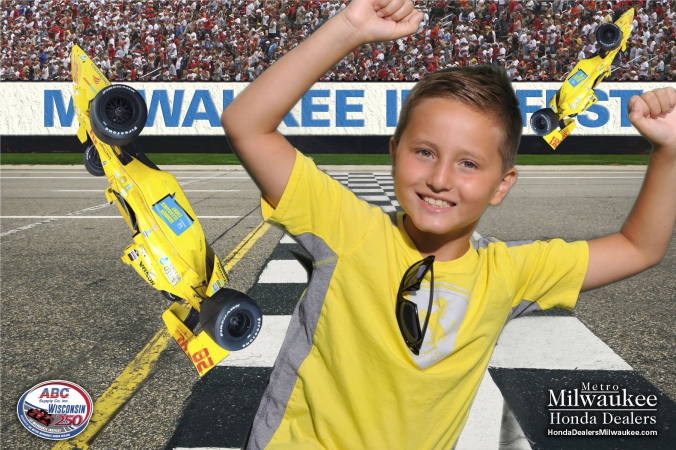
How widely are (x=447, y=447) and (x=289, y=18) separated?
24.3m

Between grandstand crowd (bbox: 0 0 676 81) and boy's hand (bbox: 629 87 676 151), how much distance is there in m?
21.0

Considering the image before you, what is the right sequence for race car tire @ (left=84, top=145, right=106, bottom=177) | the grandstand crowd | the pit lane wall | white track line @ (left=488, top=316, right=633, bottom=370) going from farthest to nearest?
the grandstand crowd → the pit lane wall → white track line @ (left=488, top=316, right=633, bottom=370) → race car tire @ (left=84, top=145, right=106, bottom=177)

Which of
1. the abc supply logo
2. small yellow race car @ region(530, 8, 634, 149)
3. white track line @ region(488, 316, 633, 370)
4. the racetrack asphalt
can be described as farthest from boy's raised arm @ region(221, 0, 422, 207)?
small yellow race car @ region(530, 8, 634, 149)

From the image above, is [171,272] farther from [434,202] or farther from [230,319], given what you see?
[434,202]

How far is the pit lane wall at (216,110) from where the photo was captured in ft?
68.6

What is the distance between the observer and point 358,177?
604 inches

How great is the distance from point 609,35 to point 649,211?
115 inches

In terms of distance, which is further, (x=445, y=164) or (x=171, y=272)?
(x=171, y=272)

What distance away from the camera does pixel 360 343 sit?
1.53 metres

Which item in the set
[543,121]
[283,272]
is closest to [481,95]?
[283,272]

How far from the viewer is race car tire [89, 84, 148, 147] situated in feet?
6.01

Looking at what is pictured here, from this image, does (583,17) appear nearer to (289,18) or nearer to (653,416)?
(289,18)

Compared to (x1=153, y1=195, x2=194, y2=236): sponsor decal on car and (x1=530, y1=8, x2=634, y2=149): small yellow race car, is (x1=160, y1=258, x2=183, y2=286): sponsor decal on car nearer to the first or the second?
(x1=153, y1=195, x2=194, y2=236): sponsor decal on car

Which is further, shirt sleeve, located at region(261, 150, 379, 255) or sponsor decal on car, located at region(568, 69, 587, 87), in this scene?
sponsor decal on car, located at region(568, 69, 587, 87)
